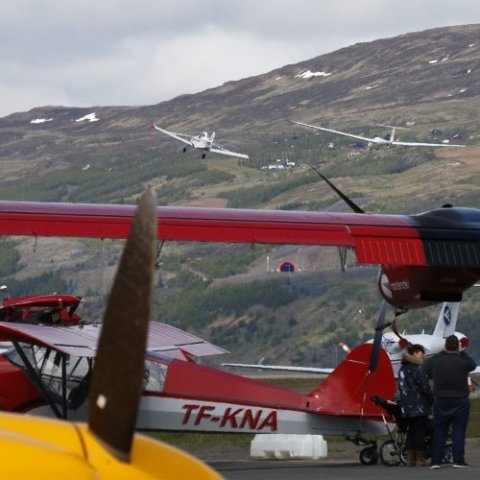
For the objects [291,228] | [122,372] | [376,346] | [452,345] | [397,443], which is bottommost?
[397,443]

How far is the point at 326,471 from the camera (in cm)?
1812

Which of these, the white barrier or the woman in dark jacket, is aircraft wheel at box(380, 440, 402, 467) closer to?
the woman in dark jacket

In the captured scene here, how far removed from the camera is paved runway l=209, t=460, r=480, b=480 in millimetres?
16781

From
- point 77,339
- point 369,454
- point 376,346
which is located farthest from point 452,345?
point 77,339

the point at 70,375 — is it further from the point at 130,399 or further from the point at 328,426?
Result: the point at 130,399

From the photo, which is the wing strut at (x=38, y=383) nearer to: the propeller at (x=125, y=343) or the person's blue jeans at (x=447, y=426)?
the person's blue jeans at (x=447, y=426)

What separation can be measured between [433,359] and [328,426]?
1.58m

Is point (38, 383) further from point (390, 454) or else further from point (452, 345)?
point (452, 345)

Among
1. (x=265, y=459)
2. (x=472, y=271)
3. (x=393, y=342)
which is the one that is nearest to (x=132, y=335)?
(x=472, y=271)

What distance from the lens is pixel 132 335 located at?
3.62 m

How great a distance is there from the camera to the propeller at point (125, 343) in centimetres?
359

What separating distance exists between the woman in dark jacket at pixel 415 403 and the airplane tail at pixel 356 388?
39 cm

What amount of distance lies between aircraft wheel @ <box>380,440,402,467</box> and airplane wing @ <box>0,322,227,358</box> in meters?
2.84

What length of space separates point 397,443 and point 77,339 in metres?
4.14
